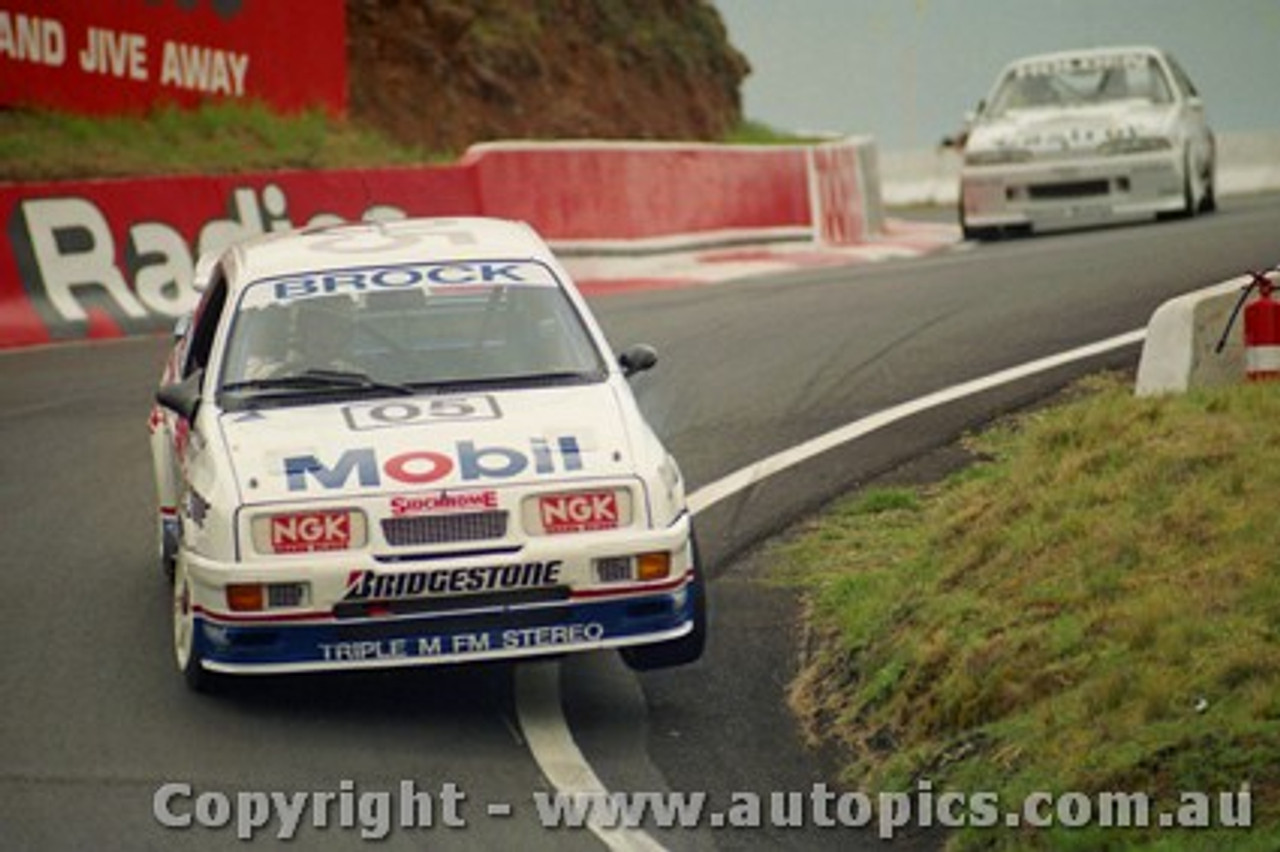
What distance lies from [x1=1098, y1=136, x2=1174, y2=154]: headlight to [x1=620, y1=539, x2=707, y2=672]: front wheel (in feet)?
54.2

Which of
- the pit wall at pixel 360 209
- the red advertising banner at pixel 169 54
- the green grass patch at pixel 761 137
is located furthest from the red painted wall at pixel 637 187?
the green grass patch at pixel 761 137

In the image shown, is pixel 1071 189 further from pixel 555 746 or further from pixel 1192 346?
pixel 555 746

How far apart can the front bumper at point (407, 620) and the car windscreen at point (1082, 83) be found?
18271 mm

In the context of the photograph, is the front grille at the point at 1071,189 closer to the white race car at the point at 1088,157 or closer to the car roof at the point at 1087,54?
the white race car at the point at 1088,157

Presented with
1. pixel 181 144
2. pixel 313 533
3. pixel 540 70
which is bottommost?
pixel 540 70

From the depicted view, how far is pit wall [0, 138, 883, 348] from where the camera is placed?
19.2 m

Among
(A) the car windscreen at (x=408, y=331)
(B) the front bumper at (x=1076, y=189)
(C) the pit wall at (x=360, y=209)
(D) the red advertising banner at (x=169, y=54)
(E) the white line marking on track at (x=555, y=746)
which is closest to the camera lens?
(E) the white line marking on track at (x=555, y=746)

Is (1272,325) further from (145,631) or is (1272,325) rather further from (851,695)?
(145,631)

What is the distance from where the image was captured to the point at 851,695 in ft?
30.7

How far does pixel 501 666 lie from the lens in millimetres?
10109

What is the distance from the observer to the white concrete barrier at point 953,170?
37656 mm

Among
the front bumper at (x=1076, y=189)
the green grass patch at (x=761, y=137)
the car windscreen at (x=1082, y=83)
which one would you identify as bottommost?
the green grass patch at (x=761, y=137)

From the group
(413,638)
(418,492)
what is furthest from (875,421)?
(413,638)

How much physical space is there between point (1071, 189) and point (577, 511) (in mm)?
17097
